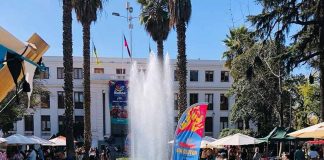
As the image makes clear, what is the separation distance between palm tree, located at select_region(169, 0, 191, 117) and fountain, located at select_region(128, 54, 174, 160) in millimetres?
1590

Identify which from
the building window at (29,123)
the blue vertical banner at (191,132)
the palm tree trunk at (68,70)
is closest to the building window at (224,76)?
the building window at (29,123)

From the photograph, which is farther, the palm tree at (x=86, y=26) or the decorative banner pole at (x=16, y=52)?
the palm tree at (x=86, y=26)

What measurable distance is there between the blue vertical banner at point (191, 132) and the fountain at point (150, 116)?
14523 mm

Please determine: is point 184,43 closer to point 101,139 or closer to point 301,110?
point 301,110

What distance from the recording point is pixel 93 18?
2984 cm

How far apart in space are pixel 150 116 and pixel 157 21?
36.1 feet

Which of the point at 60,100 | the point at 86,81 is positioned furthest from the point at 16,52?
the point at 60,100

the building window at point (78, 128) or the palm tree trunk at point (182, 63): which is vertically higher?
the palm tree trunk at point (182, 63)

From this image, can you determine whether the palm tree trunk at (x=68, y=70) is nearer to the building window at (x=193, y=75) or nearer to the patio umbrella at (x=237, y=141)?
the patio umbrella at (x=237, y=141)

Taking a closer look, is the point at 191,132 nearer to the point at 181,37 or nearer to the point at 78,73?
the point at 181,37

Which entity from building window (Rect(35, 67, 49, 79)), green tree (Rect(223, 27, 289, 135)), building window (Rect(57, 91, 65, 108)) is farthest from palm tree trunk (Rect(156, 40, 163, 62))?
building window (Rect(57, 91, 65, 108))

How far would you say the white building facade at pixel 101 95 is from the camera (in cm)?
5481

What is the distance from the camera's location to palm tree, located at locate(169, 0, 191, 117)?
26156mm

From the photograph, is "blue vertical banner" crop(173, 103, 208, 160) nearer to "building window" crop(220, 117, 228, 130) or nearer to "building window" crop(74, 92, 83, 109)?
"building window" crop(74, 92, 83, 109)
